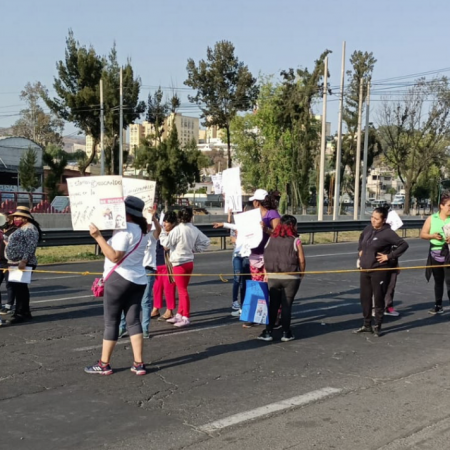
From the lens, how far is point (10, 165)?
4512 centimetres

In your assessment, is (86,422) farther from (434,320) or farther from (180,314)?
(434,320)

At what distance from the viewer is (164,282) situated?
30.0 ft

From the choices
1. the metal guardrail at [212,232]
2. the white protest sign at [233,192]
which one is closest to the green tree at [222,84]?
the metal guardrail at [212,232]

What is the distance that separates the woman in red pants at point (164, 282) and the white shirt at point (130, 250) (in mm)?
2600

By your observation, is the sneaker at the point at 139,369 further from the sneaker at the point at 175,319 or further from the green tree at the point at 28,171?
the green tree at the point at 28,171

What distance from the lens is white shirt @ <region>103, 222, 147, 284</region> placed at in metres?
6.08

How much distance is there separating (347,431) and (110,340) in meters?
2.53

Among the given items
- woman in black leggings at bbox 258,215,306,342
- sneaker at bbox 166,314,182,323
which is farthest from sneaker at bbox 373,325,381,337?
sneaker at bbox 166,314,182,323

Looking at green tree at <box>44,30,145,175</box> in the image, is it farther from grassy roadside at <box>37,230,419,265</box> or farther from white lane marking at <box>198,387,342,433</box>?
white lane marking at <box>198,387,342,433</box>

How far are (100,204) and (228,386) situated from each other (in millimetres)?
2150

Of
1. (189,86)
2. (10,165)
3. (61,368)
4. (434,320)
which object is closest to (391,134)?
(189,86)

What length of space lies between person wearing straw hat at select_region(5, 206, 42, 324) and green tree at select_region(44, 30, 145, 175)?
3341 centimetres

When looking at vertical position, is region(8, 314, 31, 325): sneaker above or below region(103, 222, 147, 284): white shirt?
below

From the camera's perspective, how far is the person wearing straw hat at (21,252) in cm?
880
